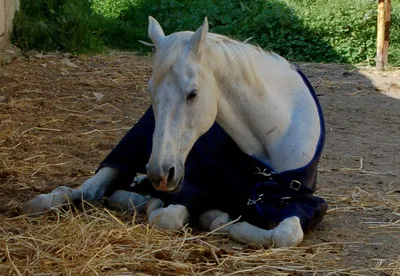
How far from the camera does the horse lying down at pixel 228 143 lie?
3.24 meters

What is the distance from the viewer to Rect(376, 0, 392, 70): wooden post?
9.13 m

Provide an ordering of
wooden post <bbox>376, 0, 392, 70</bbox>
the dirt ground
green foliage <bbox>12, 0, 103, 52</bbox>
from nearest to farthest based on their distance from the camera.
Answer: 1. the dirt ground
2. wooden post <bbox>376, 0, 392, 70</bbox>
3. green foliage <bbox>12, 0, 103, 52</bbox>

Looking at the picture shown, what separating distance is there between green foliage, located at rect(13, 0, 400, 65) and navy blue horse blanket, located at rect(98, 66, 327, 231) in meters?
6.01

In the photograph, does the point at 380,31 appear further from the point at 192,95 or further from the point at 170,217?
the point at 192,95

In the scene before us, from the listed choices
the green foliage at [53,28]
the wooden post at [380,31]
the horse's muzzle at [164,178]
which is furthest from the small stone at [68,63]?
the horse's muzzle at [164,178]

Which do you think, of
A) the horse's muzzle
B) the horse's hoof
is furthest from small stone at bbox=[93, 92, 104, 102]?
the horse's muzzle

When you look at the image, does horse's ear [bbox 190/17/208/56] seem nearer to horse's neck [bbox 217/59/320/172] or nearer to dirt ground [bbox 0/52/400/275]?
horse's neck [bbox 217/59/320/172]

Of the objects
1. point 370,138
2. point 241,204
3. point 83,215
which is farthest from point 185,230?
point 370,138

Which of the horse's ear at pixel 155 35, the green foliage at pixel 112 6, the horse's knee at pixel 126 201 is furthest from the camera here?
the green foliage at pixel 112 6

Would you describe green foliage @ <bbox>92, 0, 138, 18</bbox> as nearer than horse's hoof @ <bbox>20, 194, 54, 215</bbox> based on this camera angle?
No

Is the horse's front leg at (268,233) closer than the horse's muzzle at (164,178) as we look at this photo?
No

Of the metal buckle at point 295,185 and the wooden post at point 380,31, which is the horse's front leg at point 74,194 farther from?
the wooden post at point 380,31

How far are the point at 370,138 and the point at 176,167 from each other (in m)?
3.42

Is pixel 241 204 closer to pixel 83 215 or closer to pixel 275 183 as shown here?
pixel 275 183
